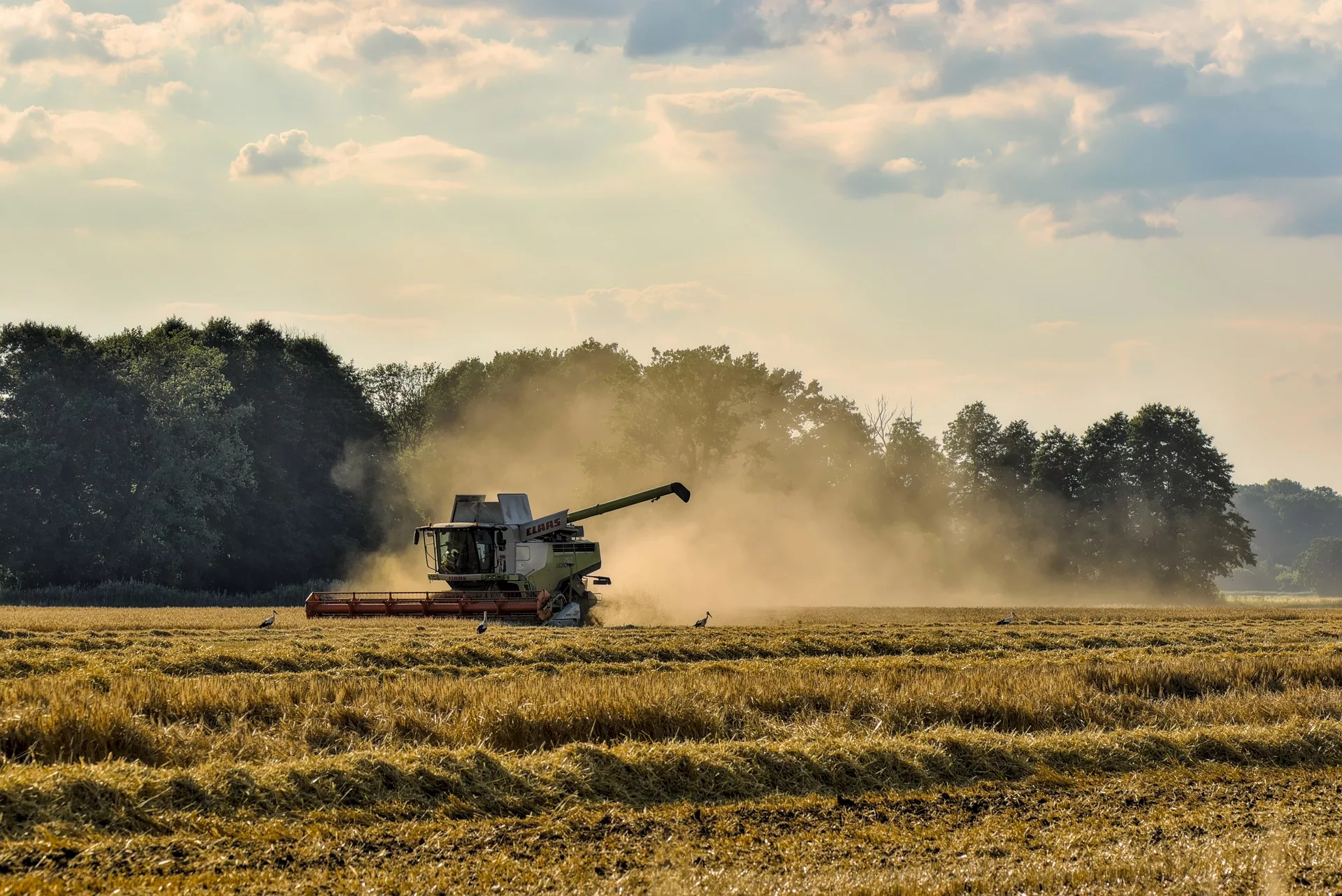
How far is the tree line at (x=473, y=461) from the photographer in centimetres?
5588

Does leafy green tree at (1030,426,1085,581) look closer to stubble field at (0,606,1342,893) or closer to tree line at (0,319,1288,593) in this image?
tree line at (0,319,1288,593)

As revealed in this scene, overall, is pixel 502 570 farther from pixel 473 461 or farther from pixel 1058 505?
pixel 1058 505

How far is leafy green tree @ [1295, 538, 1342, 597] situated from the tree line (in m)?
80.8

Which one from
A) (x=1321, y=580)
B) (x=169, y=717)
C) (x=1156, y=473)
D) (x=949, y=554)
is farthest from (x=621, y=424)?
(x=1321, y=580)

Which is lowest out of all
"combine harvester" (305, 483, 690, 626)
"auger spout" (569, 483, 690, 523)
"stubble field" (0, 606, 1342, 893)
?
"stubble field" (0, 606, 1342, 893)

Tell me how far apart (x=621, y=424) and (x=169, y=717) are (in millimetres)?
55224

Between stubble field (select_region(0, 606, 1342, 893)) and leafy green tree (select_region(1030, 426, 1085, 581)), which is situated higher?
leafy green tree (select_region(1030, 426, 1085, 581))

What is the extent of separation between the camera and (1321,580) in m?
149

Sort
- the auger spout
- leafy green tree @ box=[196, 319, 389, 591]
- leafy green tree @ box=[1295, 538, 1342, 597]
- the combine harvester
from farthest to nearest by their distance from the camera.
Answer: leafy green tree @ box=[1295, 538, 1342, 597]
leafy green tree @ box=[196, 319, 389, 591]
the auger spout
the combine harvester

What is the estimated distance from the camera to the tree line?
2200 inches

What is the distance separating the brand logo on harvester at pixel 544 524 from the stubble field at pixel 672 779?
46.1ft

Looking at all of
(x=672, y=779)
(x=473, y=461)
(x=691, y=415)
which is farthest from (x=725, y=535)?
(x=672, y=779)

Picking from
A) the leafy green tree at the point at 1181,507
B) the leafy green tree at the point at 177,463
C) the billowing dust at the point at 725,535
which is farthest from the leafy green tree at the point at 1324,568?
the leafy green tree at the point at 177,463

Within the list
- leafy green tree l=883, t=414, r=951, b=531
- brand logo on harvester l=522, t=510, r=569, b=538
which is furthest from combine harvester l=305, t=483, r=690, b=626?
leafy green tree l=883, t=414, r=951, b=531
